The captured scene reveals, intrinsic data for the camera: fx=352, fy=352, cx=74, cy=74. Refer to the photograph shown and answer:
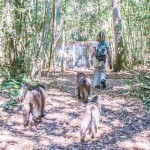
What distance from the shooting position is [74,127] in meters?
6.96

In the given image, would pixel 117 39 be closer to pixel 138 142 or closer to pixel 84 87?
pixel 84 87

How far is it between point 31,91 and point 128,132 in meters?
2.01

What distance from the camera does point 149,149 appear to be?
19.3 ft

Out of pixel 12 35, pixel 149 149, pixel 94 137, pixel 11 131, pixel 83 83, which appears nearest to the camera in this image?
pixel 149 149

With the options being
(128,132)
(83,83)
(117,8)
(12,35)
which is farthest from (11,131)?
(117,8)

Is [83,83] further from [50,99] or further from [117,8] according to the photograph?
[117,8]

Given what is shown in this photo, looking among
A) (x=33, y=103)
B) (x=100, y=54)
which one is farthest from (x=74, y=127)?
(x=100, y=54)

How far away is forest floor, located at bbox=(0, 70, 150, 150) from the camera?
237 inches

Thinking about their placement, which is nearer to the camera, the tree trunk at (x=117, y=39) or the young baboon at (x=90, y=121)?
the young baboon at (x=90, y=121)

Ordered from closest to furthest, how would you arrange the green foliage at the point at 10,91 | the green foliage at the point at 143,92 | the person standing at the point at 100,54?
the green foliage at the point at 10,91 < the green foliage at the point at 143,92 < the person standing at the point at 100,54

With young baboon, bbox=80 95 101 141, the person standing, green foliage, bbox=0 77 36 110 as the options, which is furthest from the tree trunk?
young baboon, bbox=80 95 101 141

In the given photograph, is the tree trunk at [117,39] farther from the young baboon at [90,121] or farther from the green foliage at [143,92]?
the young baboon at [90,121]

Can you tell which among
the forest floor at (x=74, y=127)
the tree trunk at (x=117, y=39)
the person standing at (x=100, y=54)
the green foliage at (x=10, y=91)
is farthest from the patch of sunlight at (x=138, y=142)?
the tree trunk at (x=117, y=39)

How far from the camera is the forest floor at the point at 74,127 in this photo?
19.7 feet
